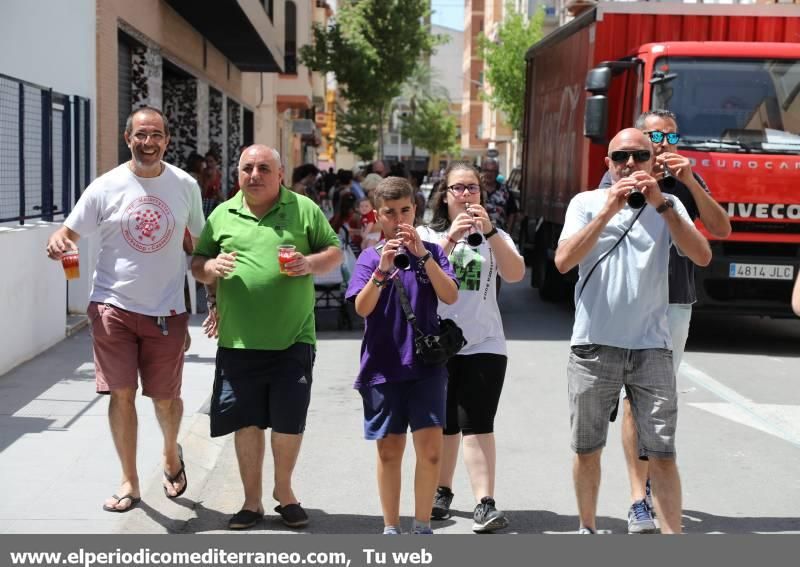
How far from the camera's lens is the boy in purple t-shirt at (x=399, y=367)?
17.6 ft

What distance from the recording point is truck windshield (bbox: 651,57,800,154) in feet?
39.1

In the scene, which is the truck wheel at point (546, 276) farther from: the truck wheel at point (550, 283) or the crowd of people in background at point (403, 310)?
the crowd of people in background at point (403, 310)

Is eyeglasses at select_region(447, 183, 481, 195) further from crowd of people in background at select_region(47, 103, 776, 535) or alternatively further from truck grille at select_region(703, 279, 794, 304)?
truck grille at select_region(703, 279, 794, 304)

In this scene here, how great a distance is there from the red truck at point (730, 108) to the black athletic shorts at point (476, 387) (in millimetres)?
6313

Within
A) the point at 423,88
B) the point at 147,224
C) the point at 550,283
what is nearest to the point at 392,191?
the point at 147,224

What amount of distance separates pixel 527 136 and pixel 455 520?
43.3 feet

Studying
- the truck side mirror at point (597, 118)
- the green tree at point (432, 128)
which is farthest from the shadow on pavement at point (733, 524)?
the green tree at point (432, 128)

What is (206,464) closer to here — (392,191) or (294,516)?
(294,516)

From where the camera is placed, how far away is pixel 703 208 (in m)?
5.51

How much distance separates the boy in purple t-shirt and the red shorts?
1308mm

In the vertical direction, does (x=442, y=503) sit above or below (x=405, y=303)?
below

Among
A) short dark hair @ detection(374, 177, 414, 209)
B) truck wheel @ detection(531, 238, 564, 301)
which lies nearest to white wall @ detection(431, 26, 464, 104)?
truck wheel @ detection(531, 238, 564, 301)

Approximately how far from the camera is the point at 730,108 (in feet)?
39.4

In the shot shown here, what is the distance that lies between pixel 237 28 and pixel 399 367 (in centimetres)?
1771
